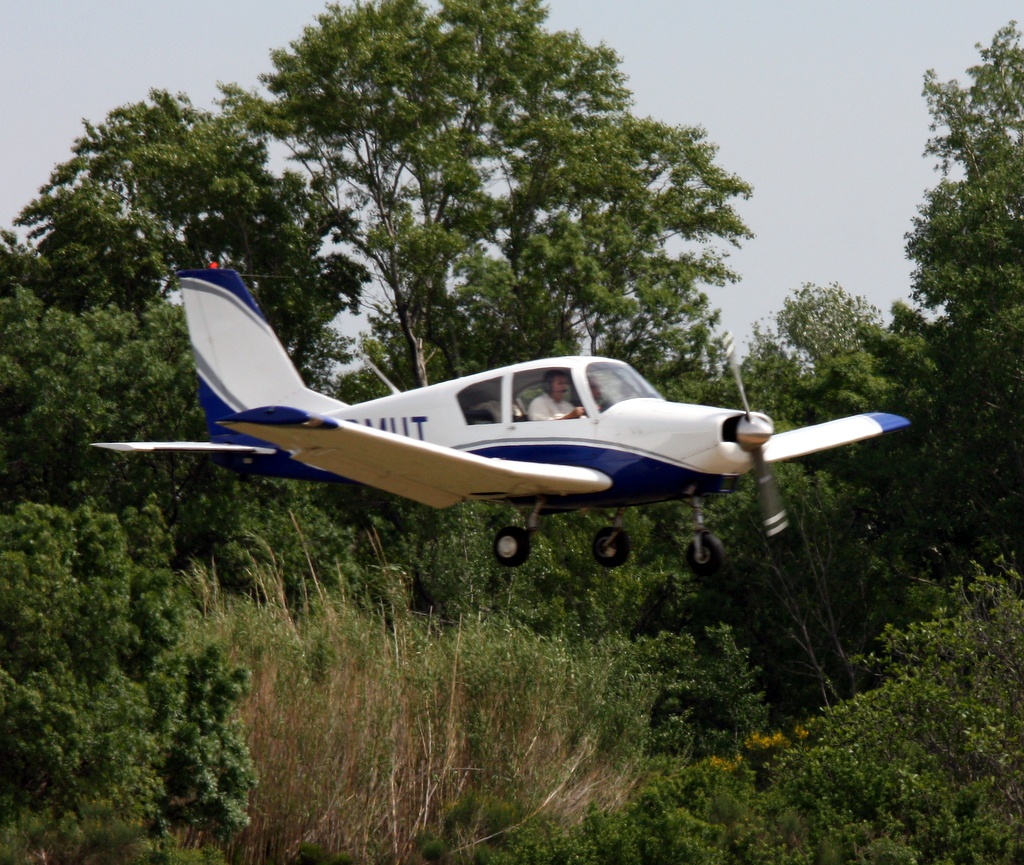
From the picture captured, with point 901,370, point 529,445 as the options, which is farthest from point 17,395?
point 529,445

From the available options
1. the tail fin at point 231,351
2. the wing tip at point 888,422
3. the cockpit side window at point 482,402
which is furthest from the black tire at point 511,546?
the wing tip at point 888,422

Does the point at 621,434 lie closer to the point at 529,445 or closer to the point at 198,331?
the point at 529,445

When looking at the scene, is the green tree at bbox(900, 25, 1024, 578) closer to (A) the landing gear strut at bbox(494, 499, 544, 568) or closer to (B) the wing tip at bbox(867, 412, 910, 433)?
(B) the wing tip at bbox(867, 412, 910, 433)

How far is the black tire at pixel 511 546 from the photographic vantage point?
15.7 m

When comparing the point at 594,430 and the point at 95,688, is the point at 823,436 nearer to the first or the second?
the point at 594,430

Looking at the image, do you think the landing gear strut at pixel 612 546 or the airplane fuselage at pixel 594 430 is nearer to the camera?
the airplane fuselage at pixel 594 430

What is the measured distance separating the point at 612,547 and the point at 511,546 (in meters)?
1.01

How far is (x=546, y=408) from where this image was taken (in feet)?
50.4

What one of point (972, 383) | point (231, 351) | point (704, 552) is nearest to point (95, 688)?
point (231, 351)

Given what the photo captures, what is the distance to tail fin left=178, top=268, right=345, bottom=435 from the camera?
19172 millimetres

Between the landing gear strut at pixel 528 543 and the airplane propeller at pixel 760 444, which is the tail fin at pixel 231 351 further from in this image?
the airplane propeller at pixel 760 444

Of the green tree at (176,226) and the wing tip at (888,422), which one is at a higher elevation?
the green tree at (176,226)

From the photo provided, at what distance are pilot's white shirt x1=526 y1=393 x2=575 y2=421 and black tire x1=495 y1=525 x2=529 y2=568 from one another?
1.13 metres

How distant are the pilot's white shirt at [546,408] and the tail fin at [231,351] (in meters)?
4.30
